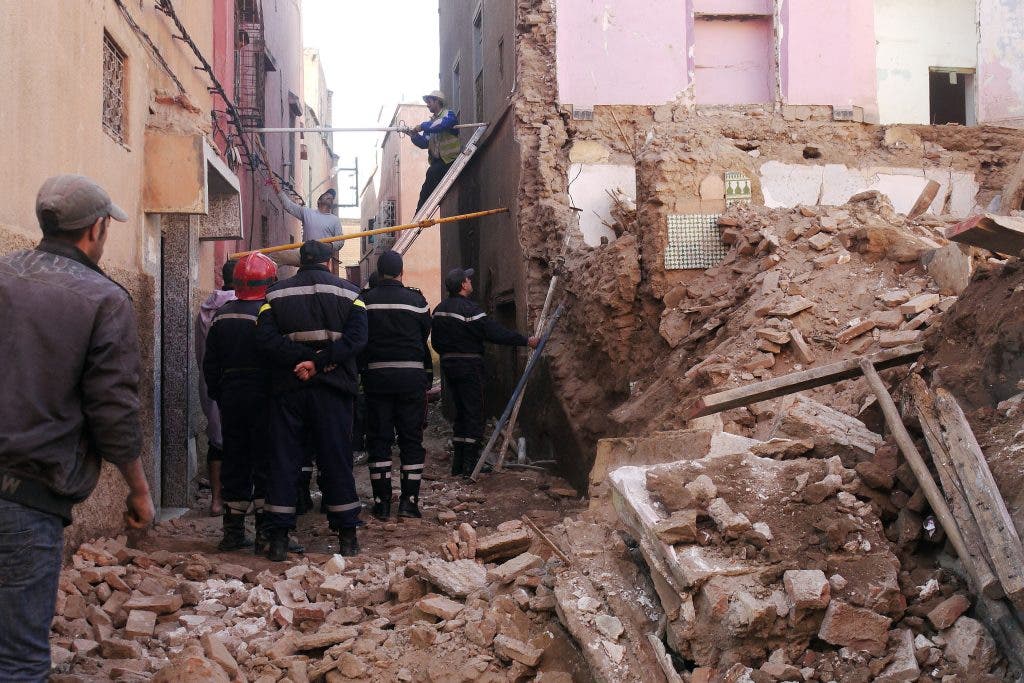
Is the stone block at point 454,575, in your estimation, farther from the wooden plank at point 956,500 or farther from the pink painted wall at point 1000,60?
the pink painted wall at point 1000,60

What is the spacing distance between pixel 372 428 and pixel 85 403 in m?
4.44

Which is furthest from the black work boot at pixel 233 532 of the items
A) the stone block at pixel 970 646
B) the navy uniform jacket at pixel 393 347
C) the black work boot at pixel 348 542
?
the stone block at pixel 970 646

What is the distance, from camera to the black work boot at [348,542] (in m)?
6.27

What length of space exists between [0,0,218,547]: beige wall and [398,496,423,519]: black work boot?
6.09 ft

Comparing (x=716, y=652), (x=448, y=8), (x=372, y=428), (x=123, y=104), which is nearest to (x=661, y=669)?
(x=716, y=652)

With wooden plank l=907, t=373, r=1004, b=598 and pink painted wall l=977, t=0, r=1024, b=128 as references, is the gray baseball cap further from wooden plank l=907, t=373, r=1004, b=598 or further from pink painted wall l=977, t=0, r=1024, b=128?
pink painted wall l=977, t=0, r=1024, b=128

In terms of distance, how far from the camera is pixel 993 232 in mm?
4199

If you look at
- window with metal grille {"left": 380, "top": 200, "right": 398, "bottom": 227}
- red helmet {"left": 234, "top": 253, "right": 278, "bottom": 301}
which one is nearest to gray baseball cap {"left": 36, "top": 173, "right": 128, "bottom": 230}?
red helmet {"left": 234, "top": 253, "right": 278, "bottom": 301}

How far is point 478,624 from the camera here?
4.13 metres

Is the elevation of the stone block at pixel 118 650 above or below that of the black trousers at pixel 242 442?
below

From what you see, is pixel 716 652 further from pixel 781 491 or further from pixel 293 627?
pixel 293 627

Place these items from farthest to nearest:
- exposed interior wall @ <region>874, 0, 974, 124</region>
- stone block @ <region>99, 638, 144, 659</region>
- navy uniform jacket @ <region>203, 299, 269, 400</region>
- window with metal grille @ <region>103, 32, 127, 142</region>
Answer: exposed interior wall @ <region>874, 0, 974, 124</region>
navy uniform jacket @ <region>203, 299, 269, 400</region>
window with metal grille @ <region>103, 32, 127, 142</region>
stone block @ <region>99, 638, 144, 659</region>

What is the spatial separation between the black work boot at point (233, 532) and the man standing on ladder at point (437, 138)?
8369 millimetres

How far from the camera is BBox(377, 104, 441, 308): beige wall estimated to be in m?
27.8
